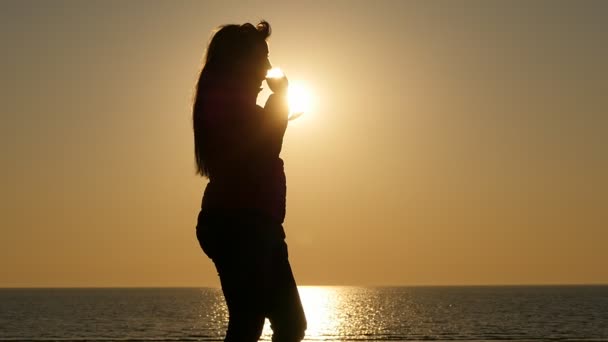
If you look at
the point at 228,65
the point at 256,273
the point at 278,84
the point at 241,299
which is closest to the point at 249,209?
the point at 256,273

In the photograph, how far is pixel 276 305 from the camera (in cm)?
375

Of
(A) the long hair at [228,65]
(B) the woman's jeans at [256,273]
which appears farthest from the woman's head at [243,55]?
(B) the woman's jeans at [256,273]

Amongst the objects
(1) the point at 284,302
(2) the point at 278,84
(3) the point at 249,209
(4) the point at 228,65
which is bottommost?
(1) the point at 284,302

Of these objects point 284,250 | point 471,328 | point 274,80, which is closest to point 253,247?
point 284,250

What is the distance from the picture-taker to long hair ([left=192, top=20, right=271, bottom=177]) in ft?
13.1

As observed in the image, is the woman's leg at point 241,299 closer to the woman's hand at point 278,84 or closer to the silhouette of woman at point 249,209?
the silhouette of woman at point 249,209

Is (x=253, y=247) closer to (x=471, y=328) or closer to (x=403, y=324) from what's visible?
(x=471, y=328)

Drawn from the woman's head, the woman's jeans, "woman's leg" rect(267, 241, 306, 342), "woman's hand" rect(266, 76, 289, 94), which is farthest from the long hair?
"woman's leg" rect(267, 241, 306, 342)

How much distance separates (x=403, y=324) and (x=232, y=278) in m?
113

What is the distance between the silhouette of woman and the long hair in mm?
12

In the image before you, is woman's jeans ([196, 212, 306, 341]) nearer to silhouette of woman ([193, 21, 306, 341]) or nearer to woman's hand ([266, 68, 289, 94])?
silhouette of woman ([193, 21, 306, 341])

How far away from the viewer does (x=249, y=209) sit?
3738mm

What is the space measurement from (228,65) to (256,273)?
853 millimetres

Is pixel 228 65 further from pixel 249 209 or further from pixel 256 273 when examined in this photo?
pixel 256 273
